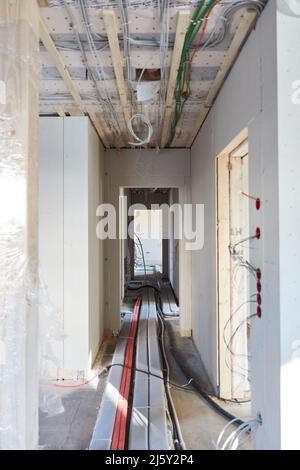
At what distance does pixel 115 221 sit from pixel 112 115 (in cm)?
157

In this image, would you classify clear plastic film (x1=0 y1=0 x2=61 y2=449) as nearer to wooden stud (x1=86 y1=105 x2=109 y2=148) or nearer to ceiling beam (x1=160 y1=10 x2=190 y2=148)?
ceiling beam (x1=160 y1=10 x2=190 y2=148)

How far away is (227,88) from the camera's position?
100.0 inches

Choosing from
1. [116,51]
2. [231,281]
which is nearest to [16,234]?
[116,51]

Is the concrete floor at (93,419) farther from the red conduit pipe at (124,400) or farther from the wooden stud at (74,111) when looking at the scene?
the wooden stud at (74,111)

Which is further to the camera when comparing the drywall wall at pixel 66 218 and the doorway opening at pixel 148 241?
the doorway opening at pixel 148 241

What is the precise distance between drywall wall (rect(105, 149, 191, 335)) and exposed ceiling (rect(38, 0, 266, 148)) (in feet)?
3.62

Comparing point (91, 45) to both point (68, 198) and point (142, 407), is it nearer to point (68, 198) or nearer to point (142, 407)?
point (68, 198)

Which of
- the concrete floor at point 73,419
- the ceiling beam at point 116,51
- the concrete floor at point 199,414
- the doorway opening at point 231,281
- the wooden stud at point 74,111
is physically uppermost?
the wooden stud at point 74,111

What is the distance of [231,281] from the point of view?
9.38 ft

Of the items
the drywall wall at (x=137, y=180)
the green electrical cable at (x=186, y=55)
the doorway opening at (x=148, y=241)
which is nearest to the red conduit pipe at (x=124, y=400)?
the drywall wall at (x=137, y=180)

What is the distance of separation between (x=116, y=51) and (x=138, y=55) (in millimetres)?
240

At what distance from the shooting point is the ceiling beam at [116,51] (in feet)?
6.03

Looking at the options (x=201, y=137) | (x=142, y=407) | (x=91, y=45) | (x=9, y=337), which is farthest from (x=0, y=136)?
(x=201, y=137)

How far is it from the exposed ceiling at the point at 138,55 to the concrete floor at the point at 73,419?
224 centimetres
